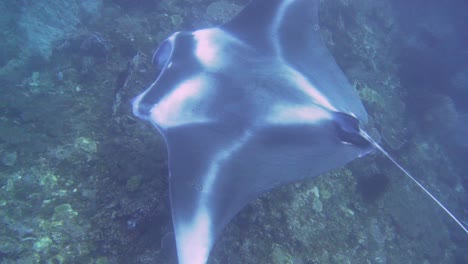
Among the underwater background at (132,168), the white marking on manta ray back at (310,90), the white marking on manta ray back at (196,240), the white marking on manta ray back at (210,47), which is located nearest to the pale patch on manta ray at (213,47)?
the white marking on manta ray back at (210,47)

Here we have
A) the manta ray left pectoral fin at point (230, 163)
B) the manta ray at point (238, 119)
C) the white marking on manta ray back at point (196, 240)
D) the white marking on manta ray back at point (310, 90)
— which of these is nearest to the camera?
the white marking on manta ray back at point (196, 240)

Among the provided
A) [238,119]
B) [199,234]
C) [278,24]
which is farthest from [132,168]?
[278,24]

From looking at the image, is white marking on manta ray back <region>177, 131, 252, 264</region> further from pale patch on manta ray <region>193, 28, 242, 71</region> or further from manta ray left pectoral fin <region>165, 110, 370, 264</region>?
pale patch on manta ray <region>193, 28, 242, 71</region>

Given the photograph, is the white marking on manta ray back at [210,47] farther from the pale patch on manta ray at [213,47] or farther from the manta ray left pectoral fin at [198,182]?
the manta ray left pectoral fin at [198,182]

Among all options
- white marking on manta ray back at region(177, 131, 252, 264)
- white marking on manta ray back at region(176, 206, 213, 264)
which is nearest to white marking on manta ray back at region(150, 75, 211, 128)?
white marking on manta ray back at region(177, 131, 252, 264)

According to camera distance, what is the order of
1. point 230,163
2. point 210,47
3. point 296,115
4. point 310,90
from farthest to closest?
1. point 210,47
2. point 310,90
3. point 296,115
4. point 230,163

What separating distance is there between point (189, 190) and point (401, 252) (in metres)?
3.81

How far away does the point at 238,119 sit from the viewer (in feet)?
8.87

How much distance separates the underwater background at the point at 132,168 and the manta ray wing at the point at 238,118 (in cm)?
81

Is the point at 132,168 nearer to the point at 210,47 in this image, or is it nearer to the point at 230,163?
the point at 230,163

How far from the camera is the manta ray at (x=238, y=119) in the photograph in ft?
7.57

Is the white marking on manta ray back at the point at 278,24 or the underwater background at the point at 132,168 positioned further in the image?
the white marking on manta ray back at the point at 278,24

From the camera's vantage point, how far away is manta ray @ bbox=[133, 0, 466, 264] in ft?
7.57

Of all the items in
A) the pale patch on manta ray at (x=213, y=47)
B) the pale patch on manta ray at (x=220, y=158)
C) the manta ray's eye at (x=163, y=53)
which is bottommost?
the pale patch on manta ray at (x=220, y=158)
